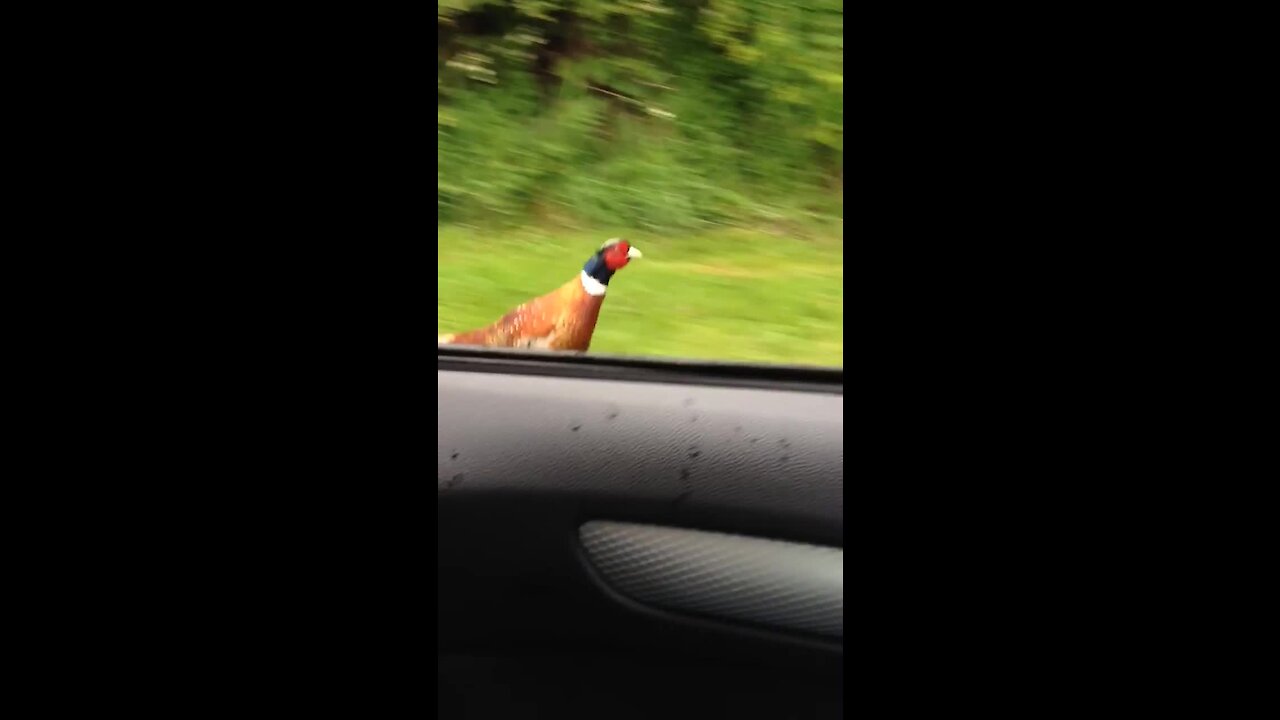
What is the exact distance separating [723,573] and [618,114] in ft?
2.35

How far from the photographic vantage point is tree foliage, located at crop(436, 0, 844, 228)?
1.82 meters

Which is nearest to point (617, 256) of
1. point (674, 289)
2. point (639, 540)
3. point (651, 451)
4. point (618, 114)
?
point (674, 289)

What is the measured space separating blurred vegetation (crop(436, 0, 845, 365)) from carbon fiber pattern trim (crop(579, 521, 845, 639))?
0.91ft

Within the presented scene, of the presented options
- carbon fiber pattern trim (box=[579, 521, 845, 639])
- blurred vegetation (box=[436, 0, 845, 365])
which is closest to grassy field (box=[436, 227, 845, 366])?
blurred vegetation (box=[436, 0, 845, 365])

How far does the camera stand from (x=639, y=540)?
6.13 feet

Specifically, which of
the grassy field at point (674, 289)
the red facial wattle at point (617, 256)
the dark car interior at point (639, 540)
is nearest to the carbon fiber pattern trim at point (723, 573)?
the dark car interior at point (639, 540)

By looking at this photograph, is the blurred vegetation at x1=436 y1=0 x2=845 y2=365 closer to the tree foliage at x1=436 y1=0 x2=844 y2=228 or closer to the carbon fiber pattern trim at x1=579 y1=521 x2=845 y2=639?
the tree foliage at x1=436 y1=0 x2=844 y2=228

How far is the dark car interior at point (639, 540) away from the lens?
1775 mm

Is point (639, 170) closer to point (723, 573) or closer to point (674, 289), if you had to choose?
point (674, 289)

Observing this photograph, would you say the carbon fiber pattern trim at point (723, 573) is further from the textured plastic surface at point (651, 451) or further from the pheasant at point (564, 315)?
the pheasant at point (564, 315)
